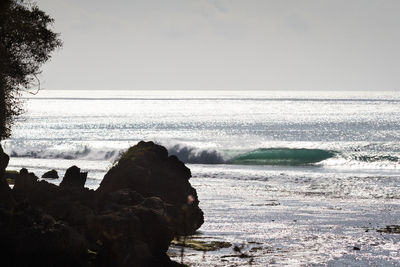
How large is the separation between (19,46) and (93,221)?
55.7ft

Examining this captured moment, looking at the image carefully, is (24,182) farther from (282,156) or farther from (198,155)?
(282,156)

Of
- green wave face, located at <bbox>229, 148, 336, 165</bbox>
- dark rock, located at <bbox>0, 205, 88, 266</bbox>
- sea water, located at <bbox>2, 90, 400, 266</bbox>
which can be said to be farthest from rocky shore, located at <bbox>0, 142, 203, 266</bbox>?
green wave face, located at <bbox>229, 148, 336, 165</bbox>

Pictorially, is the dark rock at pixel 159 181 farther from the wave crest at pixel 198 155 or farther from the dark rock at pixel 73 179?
the wave crest at pixel 198 155

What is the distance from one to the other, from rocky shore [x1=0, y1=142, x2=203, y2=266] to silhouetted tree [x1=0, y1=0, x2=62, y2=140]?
650cm

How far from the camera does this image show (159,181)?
35469mm

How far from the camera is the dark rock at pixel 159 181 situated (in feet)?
110

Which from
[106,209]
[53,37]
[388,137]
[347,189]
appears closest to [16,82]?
[53,37]

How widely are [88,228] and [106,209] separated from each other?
191cm

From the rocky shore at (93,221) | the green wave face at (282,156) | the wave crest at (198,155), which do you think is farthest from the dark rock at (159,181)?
the wave crest at (198,155)

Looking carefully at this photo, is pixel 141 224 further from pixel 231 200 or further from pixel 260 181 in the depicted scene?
pixel 260 181

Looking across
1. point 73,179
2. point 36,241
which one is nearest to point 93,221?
point 36,241

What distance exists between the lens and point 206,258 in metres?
28.5

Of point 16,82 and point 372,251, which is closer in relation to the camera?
point 372,251

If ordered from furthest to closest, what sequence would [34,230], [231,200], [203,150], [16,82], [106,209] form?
[203,150]
[231,200]
[16,82]
[106,209]
[34,230]
